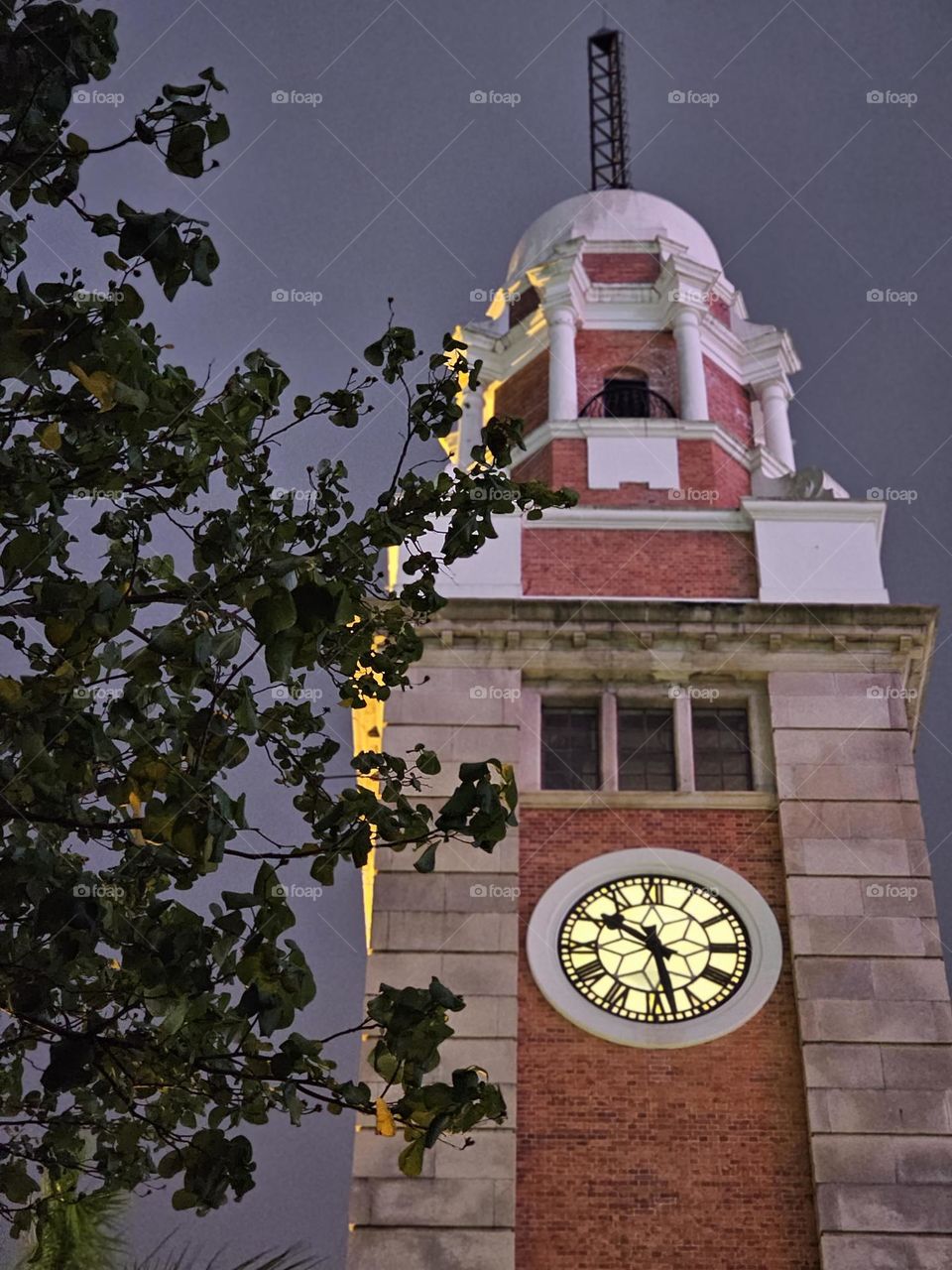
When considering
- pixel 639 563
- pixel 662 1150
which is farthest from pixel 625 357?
pixel 662 1150

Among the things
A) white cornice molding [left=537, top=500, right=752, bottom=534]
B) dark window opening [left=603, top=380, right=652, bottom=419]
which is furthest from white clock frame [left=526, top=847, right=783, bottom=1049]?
dark window opening [left=603, top=380, right=652, bottom=419]

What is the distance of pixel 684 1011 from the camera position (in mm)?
17453

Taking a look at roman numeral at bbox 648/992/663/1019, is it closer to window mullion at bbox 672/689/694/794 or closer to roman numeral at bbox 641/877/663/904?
roman numeral at bbox 641/877/663/904

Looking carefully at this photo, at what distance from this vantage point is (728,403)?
2597 cm

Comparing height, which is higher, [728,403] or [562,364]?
[728,403]

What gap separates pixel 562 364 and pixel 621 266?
2999mm

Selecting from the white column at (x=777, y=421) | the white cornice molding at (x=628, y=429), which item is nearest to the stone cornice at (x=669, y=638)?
the white cornice molding at (x=628, y=429)

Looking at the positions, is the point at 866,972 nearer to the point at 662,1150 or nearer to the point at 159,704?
the point at 662,1150

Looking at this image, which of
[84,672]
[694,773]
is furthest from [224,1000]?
[694,773]

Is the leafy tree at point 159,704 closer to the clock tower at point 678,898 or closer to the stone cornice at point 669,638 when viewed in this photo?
the clock tower at point 678,898

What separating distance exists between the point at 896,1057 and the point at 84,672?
11.5 metres

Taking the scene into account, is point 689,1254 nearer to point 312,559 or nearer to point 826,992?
point 826,992

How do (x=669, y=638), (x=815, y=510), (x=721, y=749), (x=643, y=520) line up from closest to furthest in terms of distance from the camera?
(x=721, y=749)
(x=669, y=638)
(x=815, y=510)
(x=643, y=520)

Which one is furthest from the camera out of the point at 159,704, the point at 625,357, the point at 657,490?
the point at 625,357
